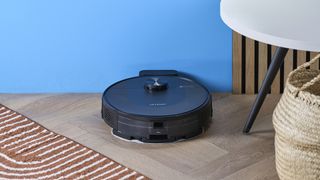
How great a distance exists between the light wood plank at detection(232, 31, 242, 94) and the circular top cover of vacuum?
0.17 metres

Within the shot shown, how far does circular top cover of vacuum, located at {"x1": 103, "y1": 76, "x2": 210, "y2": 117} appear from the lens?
93.9 inches

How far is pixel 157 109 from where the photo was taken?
2385 mm

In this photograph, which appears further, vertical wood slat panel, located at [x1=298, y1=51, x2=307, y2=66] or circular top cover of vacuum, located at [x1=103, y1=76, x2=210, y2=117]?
vertical wood slat panel, located at [x1=298, y1=51, x2=307, y2=66]

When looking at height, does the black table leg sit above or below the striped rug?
above

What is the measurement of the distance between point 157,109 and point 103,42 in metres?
0.40

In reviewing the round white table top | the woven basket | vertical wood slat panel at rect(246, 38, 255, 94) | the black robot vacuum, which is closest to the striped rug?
the black robot vacuum

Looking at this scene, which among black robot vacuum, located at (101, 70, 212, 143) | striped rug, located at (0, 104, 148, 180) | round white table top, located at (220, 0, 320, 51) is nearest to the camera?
round white table top, located at (220, 0, 320, 51)

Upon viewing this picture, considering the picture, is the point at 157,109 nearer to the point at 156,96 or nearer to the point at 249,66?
the point at 156,96

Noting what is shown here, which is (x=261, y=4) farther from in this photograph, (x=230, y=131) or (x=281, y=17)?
(x=230, y=131)

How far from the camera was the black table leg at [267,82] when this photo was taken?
2.24 meters

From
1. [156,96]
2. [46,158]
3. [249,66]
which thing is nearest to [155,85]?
[156,96]

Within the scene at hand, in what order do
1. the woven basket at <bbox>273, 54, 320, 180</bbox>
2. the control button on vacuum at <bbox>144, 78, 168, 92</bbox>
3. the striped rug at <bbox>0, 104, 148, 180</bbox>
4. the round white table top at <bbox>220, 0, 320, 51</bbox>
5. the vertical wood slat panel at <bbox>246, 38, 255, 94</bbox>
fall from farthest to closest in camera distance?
the vertical wood slat panel at <bbox>246, 38, 255, 94</bbox> → the control button on vacuum at <bbox>144, 78, 168, 92</bbox> → the striped rug at <bbox>0, 104, 148, 180</bbox> → the woven basket at <bbox>273, 54, 320, 180</bbox> → the round white table top at <bbox>220, 0, 320, 51</bbox>

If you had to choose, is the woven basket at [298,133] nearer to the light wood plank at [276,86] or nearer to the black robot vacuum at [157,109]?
the black robot vacuum at [157,109]

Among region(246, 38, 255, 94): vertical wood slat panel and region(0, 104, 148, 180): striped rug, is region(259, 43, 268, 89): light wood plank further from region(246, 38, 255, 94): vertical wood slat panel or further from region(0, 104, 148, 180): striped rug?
region(0, 104, 148, 180): striped rug
